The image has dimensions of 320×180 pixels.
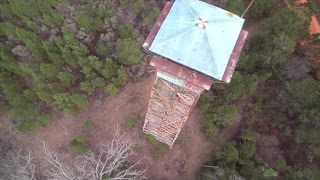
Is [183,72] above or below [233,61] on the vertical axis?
below

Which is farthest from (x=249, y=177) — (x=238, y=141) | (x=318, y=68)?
(x=318, y=68)

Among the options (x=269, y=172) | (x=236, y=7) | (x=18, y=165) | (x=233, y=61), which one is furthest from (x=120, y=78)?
(x=269, y=172)

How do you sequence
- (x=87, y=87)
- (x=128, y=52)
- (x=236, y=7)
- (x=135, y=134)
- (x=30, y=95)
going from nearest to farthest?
1. (x=128, y=52)
2. (x=87, y=87)
3. (x=30, y=95)
4. (x=135, y=134)
5. (x=236, y=7)

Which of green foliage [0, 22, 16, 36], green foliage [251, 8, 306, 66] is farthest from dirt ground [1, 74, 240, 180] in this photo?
green foliage [0, 22, 16, 36]

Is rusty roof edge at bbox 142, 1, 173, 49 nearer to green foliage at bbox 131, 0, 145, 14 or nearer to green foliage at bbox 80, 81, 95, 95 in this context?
green foliage at bbox 80, 81, 95, 95

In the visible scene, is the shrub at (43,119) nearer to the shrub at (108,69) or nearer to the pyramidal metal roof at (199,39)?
the shrub at (108,69)

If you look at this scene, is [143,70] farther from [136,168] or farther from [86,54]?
[136,168]

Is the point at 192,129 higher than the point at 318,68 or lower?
lower

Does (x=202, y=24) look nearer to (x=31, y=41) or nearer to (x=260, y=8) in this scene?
(x=31, y=41)
